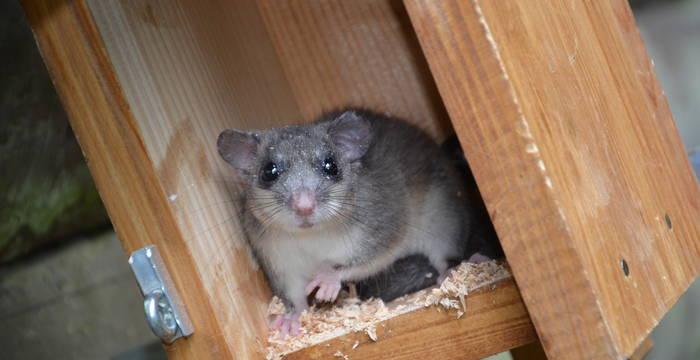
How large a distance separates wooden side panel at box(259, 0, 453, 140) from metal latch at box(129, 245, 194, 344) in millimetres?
1370

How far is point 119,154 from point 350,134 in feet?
3.08

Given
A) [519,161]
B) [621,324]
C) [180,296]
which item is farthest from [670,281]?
[180,296]

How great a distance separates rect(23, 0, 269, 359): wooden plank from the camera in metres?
2.23

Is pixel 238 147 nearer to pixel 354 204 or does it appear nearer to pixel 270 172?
pixel 270 172

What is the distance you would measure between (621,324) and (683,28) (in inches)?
127

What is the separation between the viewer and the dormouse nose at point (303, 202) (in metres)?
2.62

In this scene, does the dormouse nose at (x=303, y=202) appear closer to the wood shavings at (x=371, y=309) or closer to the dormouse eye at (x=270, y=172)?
the dormouse eye at (x=270, y=172)

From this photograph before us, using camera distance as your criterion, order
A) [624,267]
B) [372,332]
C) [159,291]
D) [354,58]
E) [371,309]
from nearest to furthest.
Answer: [624,267] < [159,291] < [372,332] < [371,309] < [354,58]

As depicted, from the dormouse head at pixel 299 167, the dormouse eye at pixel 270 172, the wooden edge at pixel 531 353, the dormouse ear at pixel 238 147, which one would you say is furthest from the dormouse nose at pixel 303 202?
the wooden edge at pixel 531 353

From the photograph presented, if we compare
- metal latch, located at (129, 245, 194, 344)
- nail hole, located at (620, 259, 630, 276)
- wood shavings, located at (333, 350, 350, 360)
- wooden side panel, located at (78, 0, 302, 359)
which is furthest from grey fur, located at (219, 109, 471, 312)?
nail hole, located at (620, 259, 630, 276)

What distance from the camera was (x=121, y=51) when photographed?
2.32 meters

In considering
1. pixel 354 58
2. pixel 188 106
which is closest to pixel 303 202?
pixel 188 106

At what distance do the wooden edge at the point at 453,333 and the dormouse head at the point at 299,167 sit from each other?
47 cm

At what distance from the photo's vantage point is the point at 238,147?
2.83 meters
